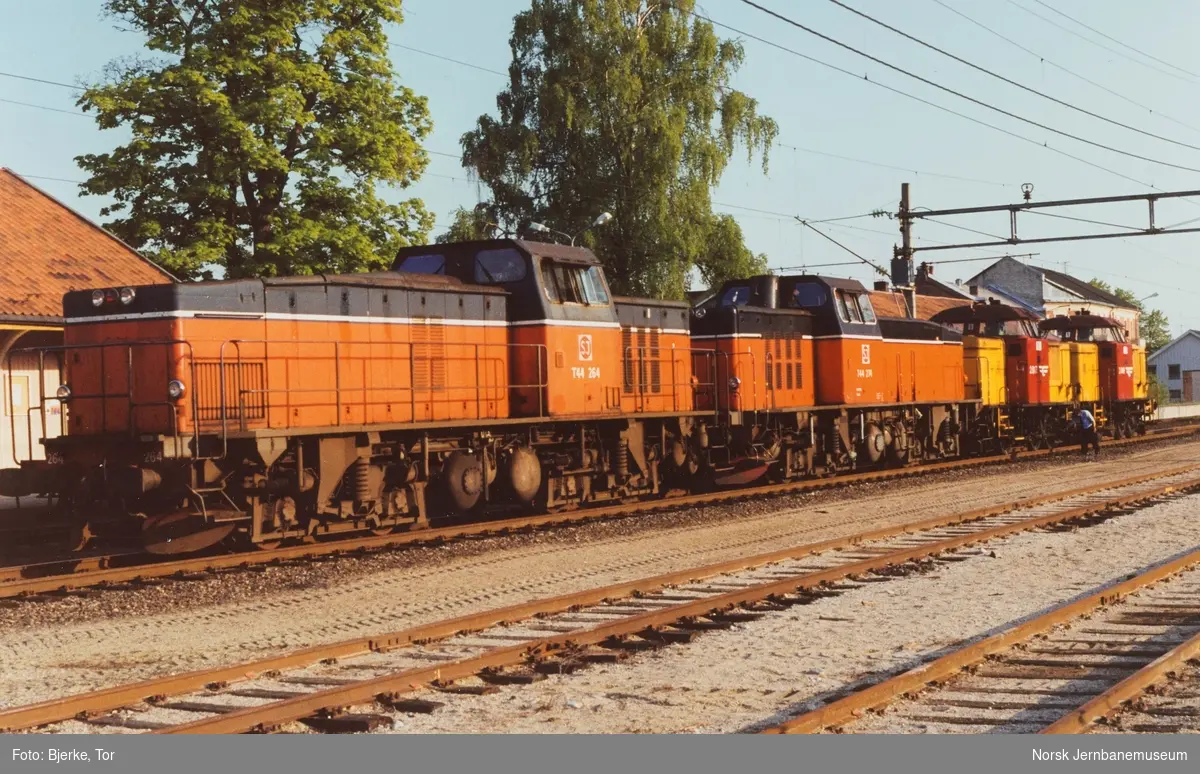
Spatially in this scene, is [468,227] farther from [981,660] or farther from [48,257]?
[981,660]

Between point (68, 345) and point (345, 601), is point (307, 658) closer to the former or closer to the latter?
point (345, 601)

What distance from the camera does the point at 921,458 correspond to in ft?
89.4

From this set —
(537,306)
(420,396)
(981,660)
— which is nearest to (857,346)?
(537,306)

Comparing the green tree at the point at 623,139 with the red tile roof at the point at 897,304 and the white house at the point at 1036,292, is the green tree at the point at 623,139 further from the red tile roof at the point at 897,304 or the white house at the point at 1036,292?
the white house at the point at 1036,292

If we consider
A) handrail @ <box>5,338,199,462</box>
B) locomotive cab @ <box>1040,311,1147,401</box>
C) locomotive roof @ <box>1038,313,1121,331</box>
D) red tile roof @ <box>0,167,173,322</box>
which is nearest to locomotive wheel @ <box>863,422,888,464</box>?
locomotive cab @ <box>1040,311,1147,401</box>

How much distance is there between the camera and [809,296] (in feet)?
79.5

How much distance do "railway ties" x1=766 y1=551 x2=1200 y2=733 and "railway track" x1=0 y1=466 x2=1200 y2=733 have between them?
2.09m

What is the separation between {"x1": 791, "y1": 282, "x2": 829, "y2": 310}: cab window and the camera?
24.1 metres

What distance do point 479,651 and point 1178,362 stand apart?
101342mm

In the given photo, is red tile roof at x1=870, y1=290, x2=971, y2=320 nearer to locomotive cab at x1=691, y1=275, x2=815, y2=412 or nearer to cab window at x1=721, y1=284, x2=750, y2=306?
locomotive cab at x1=691, y1=275, x2=815, y2=412

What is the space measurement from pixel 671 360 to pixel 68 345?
9.62 metres

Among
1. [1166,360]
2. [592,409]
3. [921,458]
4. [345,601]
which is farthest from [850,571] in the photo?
[1166,360]

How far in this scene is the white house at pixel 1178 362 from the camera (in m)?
97.1

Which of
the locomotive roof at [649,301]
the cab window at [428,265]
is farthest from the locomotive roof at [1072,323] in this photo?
the cab window at [428,265]
